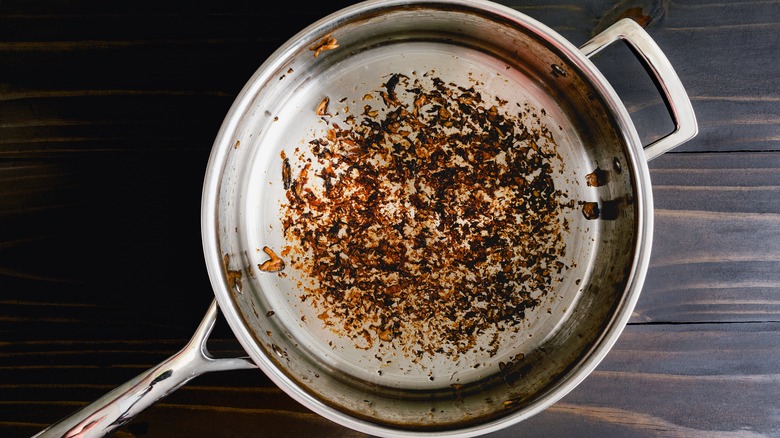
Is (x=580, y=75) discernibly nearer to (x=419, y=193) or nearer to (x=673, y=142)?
(x=673, y=142)

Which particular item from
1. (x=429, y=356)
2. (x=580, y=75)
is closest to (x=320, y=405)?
(x=429, y=356)

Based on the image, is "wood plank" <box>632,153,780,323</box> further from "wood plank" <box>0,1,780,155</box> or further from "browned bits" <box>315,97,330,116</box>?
"browned bits" <box>315,97,330,116</box>

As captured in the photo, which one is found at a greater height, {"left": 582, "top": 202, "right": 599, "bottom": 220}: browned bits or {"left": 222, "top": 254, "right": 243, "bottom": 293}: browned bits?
{"left": 582, "top": 202, "right": 599, "bottom": 220}: browned bits

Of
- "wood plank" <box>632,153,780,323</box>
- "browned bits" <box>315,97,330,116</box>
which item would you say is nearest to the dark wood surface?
"wood plank" <box>632,153,780,323</box>

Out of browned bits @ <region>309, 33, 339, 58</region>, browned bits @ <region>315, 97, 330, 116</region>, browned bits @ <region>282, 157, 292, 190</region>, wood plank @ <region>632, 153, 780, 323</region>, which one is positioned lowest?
wood plank @ <region>632, 153, 780, 323</region>

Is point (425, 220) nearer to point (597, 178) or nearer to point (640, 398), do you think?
point (597, 178)

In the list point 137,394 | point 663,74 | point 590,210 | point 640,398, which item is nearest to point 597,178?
point 590,210
